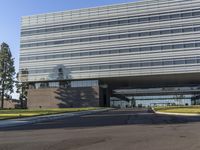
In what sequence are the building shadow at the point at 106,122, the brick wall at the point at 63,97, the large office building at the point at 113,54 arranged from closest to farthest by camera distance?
the building shadow at the point at 106,122 → the large office building at the point at 113,54 → the brick wall at the point at 63,97

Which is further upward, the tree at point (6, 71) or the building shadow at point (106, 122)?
the tree at point (6, 71)

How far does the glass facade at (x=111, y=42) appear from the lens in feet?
312

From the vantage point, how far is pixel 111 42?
Result: 102 m

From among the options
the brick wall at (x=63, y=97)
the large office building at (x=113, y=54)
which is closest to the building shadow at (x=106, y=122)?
the large office building at (x=113, y=54)

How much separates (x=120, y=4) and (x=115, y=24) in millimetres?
6174

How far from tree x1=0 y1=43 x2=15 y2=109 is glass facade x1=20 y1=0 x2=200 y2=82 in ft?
29.8

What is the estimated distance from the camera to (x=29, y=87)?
115938mm

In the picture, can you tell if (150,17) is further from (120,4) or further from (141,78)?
(141,78)

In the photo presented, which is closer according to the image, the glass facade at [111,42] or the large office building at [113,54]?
the glass facade at [111,42]

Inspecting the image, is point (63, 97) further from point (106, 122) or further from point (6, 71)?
point (106, 122)

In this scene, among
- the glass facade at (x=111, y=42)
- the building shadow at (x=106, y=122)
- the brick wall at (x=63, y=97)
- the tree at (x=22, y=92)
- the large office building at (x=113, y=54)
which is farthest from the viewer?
the tree at (x=22, y=92)

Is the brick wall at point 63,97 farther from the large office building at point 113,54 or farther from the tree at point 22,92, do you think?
the tree at point 22,92

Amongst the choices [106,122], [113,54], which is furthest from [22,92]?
[106,122]

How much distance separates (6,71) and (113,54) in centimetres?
3153
